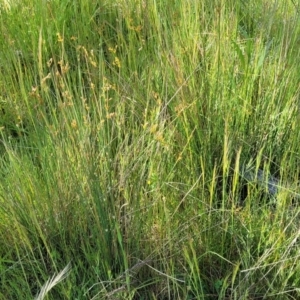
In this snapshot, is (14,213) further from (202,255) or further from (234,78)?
(234,78)

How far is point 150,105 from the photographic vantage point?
1878 mm

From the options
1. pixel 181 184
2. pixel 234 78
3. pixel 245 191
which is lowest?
pixel 245 191

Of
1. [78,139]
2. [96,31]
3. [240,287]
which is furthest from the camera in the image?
[96,31]

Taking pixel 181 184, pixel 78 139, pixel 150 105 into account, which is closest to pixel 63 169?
pixel 78 139

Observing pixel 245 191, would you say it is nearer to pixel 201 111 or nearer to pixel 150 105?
pixel 201 111

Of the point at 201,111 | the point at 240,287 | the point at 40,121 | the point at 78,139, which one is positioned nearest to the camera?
the point at 240,287

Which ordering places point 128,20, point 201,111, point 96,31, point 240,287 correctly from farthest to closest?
point 96,31 → point 128,20 → point 201,111 → point 240,287

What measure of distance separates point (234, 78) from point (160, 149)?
1.55 ft

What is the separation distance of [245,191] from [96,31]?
1.06 m

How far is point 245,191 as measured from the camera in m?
1.83

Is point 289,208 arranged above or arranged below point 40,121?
below

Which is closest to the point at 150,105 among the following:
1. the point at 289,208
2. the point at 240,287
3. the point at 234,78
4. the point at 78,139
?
the point at 234,78

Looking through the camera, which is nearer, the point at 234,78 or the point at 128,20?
the point at 234,78

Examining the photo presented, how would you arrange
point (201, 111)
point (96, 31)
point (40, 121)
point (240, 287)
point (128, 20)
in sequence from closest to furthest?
point (240, 287) < point (40, 121) < point (201, 111) < point (128, 20) < point (96, 31)
